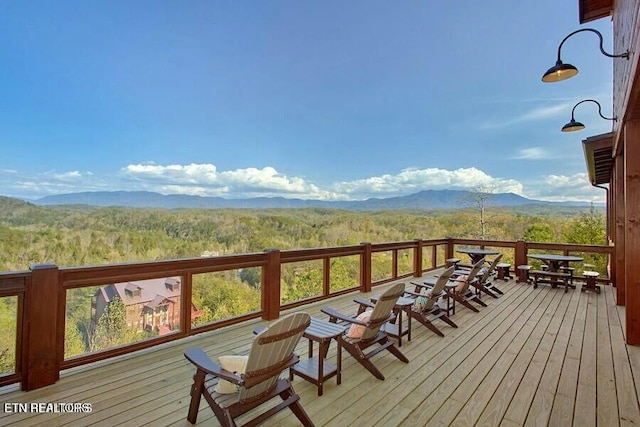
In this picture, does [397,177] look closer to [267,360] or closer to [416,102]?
[416,102]

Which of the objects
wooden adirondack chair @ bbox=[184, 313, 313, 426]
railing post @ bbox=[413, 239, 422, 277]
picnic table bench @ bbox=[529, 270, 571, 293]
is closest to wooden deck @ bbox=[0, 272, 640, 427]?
wooden adirondack chair @ bbox=[184, 313, 313, 426]

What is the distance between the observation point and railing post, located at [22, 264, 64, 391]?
8.99ft

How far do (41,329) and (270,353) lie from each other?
2242 mm

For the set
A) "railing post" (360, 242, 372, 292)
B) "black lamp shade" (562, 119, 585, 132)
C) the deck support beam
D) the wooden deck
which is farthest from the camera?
"railing post" (360, 242, 372, 292)

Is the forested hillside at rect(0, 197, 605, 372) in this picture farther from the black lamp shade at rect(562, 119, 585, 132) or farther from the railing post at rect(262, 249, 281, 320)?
the black lamp shade at rect(562, 119, 585, 132)

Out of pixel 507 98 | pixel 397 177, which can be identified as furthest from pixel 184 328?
pixel 397 177

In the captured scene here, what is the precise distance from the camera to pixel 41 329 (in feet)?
9.20

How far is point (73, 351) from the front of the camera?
312 cm

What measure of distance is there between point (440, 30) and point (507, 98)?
724 cm

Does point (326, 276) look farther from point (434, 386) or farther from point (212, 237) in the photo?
point (212, 237)

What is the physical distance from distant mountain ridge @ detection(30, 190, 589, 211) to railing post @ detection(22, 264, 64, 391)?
16907 mm

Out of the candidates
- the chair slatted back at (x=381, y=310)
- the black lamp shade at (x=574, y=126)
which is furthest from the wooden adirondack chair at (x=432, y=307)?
the black lamp shade at (x=574, y=126)

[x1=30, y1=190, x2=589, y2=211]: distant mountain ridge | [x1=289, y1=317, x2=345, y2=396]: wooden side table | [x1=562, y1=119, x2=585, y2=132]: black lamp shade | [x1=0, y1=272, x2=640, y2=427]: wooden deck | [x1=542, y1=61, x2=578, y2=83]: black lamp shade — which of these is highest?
[x1=542, y1=61, x2=578, y2=83]: black lamp shade

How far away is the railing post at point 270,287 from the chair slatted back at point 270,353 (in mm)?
2552
